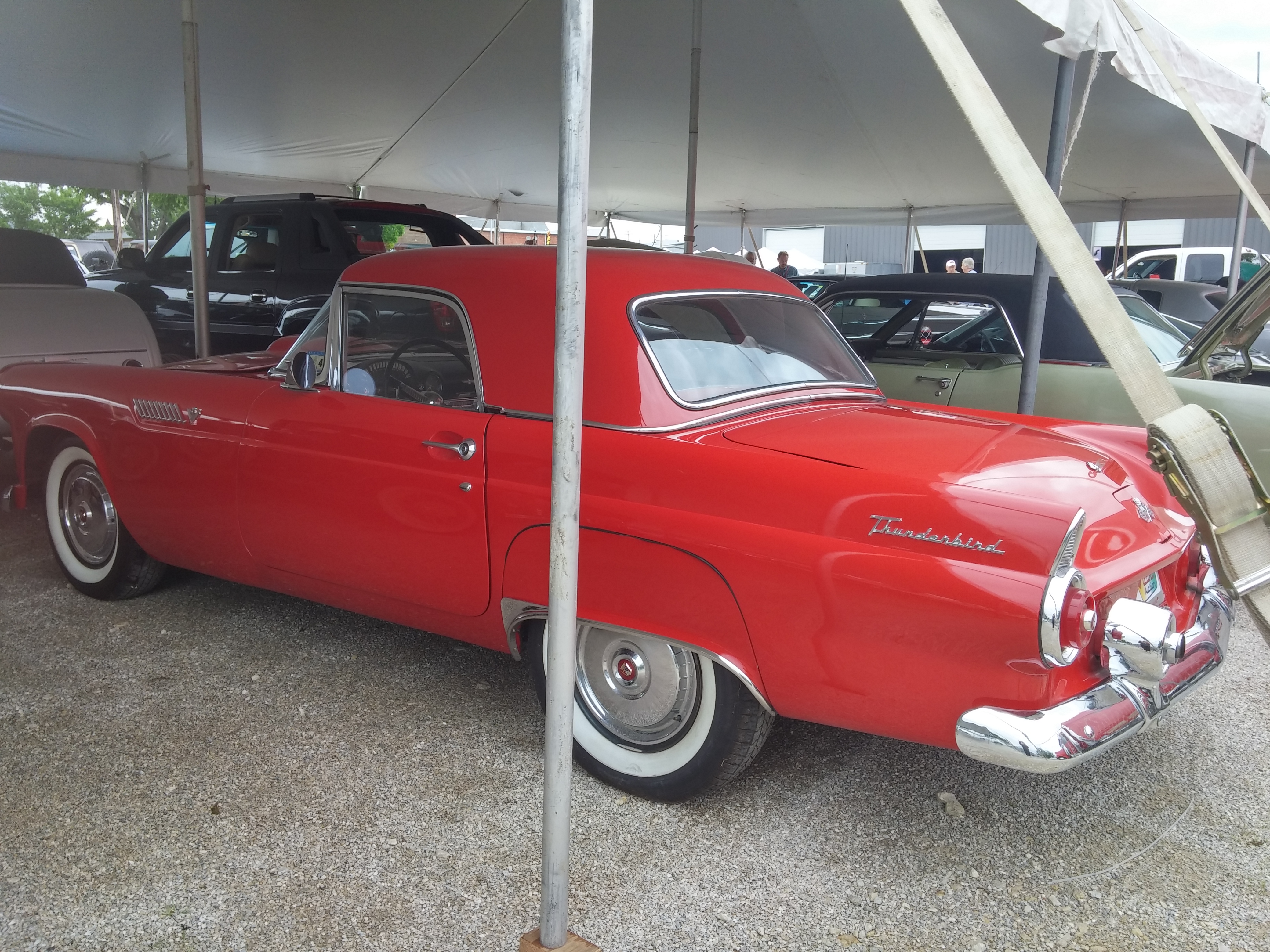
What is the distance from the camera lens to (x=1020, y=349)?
5.75 metres

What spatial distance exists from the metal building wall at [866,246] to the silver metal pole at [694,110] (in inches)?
1028

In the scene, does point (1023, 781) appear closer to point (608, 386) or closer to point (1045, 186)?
point (608, 386)

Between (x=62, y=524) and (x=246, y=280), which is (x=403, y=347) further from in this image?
(x=246, y=280)

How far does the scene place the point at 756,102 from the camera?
9.33m

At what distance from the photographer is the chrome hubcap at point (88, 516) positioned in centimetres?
440

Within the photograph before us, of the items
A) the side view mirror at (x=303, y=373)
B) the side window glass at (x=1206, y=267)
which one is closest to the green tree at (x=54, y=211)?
the side window glass at (x=1206, y=267)

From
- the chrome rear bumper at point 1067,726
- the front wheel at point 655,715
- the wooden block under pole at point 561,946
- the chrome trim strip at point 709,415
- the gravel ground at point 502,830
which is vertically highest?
the chrome trim strip at point 709,415

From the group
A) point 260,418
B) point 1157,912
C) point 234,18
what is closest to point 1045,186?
point 1157,912

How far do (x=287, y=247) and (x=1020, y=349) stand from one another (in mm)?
5317

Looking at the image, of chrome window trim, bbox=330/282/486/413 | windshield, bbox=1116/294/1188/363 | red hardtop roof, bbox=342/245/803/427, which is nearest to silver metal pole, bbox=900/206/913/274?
windshield, bbox=1116/294/1188/363


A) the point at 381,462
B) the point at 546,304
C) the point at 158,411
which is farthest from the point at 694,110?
the point at 381,462

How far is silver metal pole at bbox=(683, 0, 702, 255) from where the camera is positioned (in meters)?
7.52

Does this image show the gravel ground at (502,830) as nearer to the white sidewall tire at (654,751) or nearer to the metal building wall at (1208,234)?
the white sidewall tire at (654,751)

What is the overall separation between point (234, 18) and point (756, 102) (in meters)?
4.60
